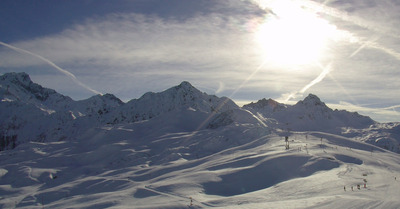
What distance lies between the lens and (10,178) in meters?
66.9

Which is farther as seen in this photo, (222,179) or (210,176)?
(210,176)

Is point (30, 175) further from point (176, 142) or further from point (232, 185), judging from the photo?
point (232, 185)

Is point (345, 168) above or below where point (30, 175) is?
above

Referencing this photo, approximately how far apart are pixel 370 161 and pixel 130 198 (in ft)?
101

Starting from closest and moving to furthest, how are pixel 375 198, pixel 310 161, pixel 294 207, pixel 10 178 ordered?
pixel 294 207 → pixel 375 198 → pixel 310 161 → pixel 10 178

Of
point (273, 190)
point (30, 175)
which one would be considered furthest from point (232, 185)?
point (30, 175)

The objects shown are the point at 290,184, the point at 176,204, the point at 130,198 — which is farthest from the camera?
the point at 130,198

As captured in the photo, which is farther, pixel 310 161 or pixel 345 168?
pixel 310 161

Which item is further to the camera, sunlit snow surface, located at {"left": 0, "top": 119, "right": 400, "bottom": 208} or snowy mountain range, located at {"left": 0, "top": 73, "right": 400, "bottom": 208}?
snowy mountain range, located at {"left": 0, "top": 73, "right": 400, "bottom": 208}

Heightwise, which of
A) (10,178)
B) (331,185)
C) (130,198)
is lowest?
(10,178)

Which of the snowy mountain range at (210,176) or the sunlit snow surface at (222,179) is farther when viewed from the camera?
the snowy mountain range at (210,176)

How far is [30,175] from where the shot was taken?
67250mm

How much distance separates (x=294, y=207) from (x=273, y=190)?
7.19 metres

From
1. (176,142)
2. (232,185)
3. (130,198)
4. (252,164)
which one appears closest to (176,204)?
(130,198)
